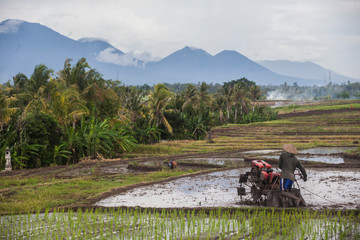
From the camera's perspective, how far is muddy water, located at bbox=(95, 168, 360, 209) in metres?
9.62

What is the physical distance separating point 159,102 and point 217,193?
19.3m

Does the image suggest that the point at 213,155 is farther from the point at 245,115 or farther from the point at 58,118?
the point at 245,115

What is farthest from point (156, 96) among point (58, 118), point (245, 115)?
point (245, 115)

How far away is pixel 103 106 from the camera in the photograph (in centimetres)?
2327

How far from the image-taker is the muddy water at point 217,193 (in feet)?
31.5

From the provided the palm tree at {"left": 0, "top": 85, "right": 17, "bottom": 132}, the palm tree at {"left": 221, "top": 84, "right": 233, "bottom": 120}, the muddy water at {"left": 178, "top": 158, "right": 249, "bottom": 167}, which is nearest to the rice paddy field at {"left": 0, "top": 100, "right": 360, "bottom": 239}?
the muddy water at {"left": 178, "top": 158, "right": 249, "bottom": 167}

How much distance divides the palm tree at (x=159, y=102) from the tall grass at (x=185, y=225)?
21588 mm

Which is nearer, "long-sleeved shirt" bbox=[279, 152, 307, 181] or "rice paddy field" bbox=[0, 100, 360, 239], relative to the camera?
"rice paddy field" bbox=[0, 100, 360, 239]

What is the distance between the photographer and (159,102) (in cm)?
2981

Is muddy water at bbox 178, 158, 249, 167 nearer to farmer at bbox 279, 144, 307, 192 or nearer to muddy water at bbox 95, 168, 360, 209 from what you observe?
muddy water at bbox 95, 168, 360, 209

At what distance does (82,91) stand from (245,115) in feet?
120

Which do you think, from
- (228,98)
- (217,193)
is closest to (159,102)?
(217,193)

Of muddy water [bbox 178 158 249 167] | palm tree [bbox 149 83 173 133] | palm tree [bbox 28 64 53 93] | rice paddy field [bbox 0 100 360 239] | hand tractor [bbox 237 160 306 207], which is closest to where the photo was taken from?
rice paddy field [bbox 0 100 360 239]

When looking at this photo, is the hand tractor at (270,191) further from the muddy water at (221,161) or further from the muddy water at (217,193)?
the muddy water at (221,161)
